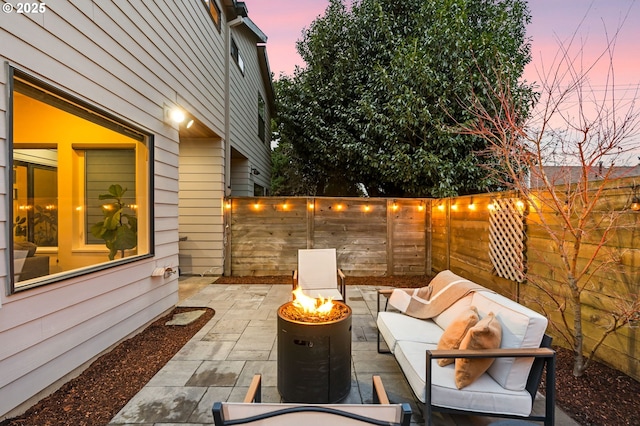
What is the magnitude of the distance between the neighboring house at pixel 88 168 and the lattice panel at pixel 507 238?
4.43m

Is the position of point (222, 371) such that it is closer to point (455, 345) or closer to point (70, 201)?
point (455, 345)

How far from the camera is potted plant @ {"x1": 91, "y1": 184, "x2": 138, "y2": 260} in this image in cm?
357

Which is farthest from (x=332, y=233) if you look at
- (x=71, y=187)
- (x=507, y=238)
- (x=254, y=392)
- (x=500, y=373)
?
(x=254, y=392)

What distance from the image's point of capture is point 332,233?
6.65m

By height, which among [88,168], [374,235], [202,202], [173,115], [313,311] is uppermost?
[173,115]

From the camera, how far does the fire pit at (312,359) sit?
2.13m

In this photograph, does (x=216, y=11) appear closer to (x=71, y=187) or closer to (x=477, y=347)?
(x=71, y=187)

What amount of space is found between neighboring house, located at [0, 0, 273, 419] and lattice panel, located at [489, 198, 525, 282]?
443 centimetres

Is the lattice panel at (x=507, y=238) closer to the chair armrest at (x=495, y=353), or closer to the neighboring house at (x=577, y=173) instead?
the neighboring house at (x=577, y=173)

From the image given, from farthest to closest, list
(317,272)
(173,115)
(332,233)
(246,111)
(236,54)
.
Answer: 1. (246,111)
2. (236,54)
3. (332,233)
4. (317,272)
5. (173,115)

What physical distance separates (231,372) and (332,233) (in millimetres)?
4176

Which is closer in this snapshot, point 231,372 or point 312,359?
point 312,359

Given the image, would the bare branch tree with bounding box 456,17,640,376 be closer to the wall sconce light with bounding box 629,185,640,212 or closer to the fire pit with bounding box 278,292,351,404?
the wall sconce light with bounding box 629,185,640,212

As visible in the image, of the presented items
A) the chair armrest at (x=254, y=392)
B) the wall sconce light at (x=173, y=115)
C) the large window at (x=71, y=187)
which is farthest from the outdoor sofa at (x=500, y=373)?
the wall sconce light at (x=173, y=115)
